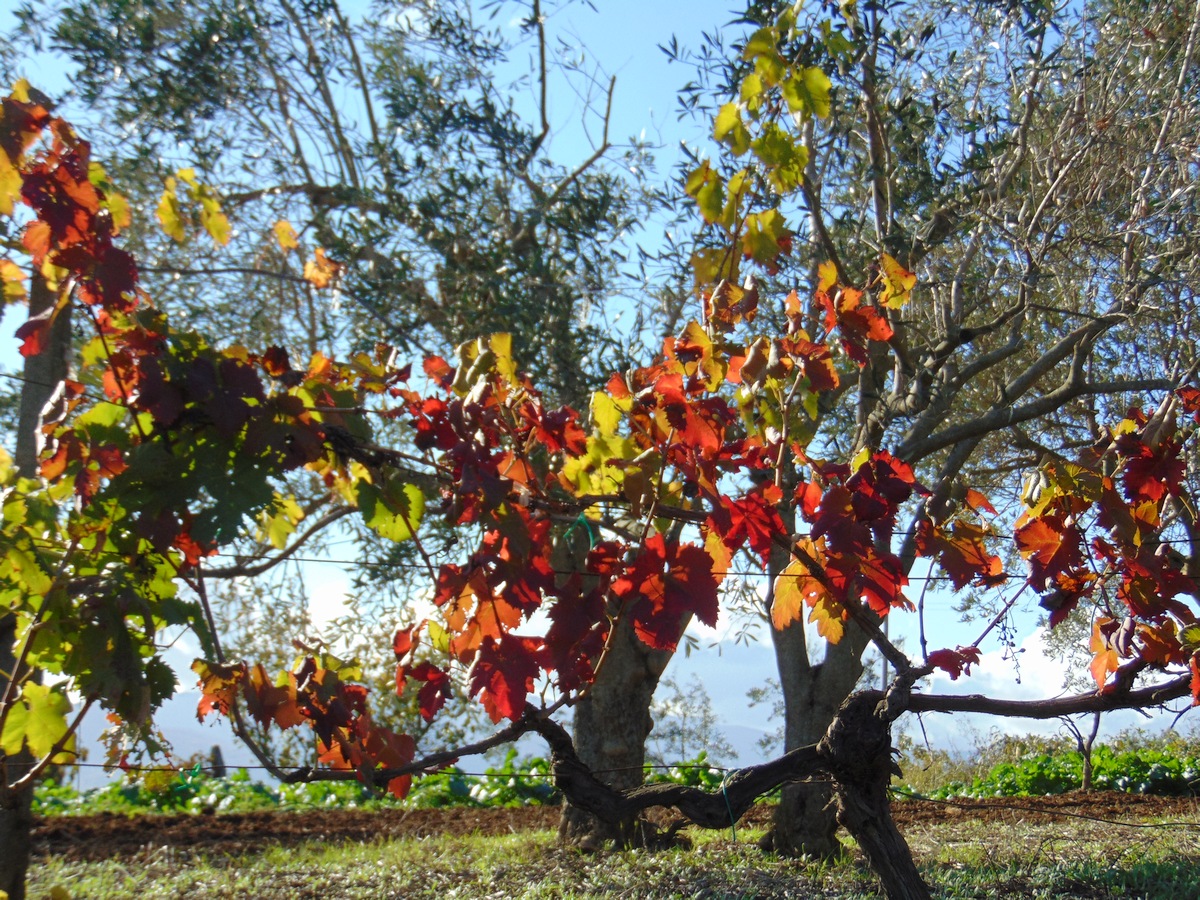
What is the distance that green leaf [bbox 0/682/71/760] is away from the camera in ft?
7.72

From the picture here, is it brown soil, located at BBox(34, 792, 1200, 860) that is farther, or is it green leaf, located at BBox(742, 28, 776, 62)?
brown soil, located at BBox(34, 792, 1200, 860)

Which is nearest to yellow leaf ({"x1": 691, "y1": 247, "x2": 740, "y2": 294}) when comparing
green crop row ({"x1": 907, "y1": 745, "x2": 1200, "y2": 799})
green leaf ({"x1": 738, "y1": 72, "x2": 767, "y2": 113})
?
green leaf ({"x1": 738, "y1": 72, "x2": 767, "y2": 113})

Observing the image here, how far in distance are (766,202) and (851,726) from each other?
2847 mm

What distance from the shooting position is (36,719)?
2.36 m

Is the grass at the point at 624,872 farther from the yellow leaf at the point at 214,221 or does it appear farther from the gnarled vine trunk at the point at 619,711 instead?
the yellow leaf at the point at 214,221

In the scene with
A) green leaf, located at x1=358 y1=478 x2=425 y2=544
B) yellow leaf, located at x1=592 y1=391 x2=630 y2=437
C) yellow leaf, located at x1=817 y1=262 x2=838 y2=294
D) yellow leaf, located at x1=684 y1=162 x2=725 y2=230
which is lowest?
green leaf, located at x1=358 y1=478 x2=425 y2=544

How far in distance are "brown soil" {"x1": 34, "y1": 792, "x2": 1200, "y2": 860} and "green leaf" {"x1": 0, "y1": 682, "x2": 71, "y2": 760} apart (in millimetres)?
3222

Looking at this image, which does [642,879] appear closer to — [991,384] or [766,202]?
[766,202]

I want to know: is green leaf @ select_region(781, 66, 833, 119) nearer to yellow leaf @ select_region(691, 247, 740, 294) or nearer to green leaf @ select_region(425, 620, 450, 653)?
yellow leaf @ select_region(691, 247, 740, 294)

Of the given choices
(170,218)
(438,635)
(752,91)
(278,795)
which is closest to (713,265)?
(752,91)

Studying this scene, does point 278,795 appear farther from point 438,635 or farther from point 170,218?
point 170,218

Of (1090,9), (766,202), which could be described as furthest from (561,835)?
(1090,9)

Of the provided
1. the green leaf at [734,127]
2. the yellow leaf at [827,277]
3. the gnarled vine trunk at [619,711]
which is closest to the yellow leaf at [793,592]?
the yellow leaf at [827,277]

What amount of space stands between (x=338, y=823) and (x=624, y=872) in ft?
8.58
